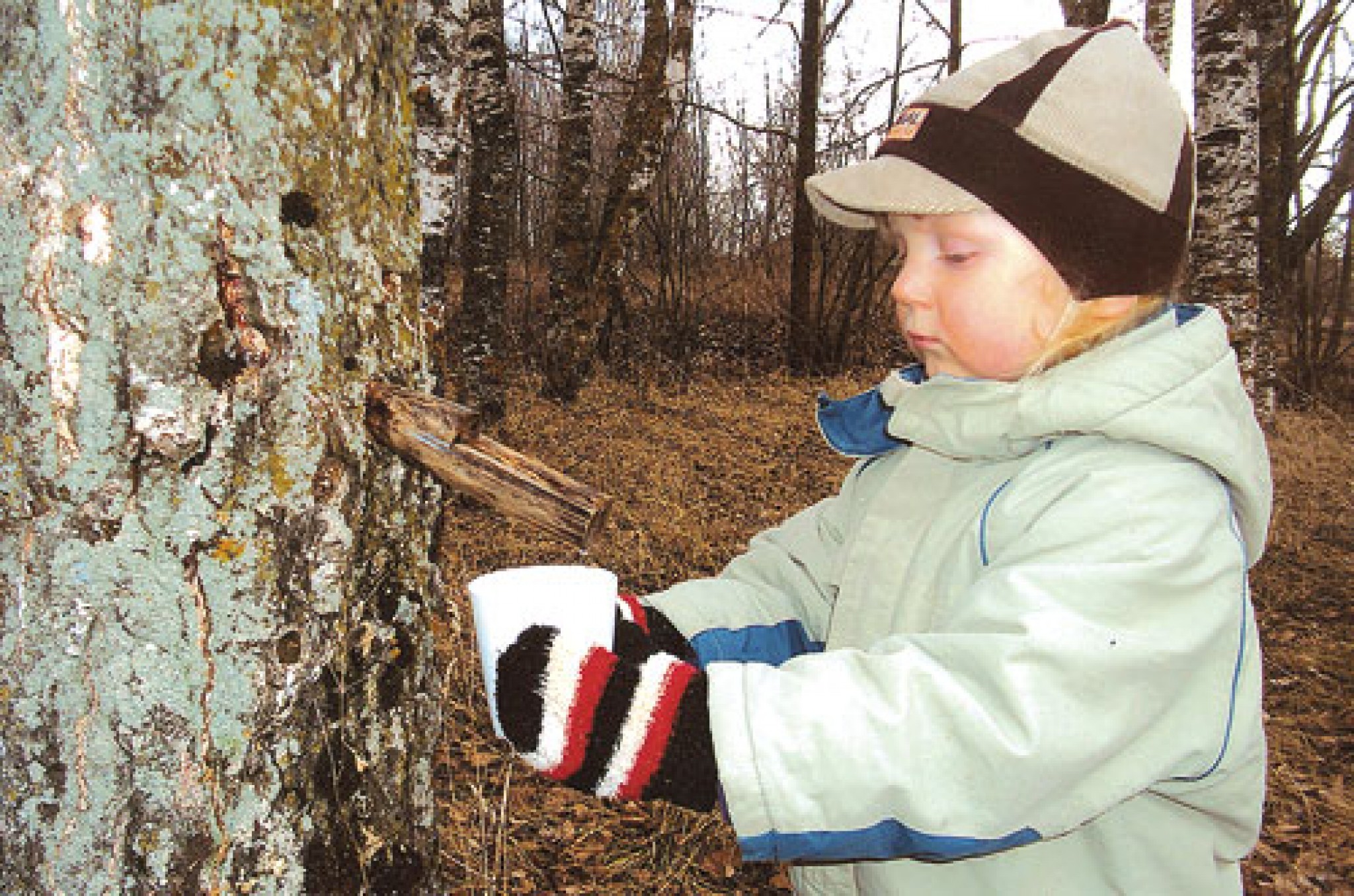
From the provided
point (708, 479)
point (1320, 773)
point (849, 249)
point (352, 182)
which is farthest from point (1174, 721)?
point (849, 249)

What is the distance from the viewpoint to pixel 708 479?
22.7 ft

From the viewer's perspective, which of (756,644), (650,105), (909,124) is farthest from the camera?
(650,105)

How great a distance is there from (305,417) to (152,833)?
0.55 metres

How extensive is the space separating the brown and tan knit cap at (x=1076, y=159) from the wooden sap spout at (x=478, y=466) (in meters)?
0.65

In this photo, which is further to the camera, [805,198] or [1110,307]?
[805,198]

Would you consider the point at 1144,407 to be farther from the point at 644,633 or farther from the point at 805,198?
the point at 805,198

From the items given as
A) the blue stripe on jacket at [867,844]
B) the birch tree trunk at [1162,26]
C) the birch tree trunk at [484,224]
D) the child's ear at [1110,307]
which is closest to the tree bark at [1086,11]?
the birch tree trunk at [1162,26]

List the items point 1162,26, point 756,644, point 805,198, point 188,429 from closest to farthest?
point 188,429
point 756,644
point 1162,26
point 805,198

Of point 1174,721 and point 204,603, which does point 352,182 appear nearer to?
point 204,603

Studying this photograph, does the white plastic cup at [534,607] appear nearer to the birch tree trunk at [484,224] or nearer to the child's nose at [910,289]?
the child's nose at [910,289]

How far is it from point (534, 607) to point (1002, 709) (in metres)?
0.56

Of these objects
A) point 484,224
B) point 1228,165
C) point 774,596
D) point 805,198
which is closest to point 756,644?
point 774,596

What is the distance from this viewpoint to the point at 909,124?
1.40 metres

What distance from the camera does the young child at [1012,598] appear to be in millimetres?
964
